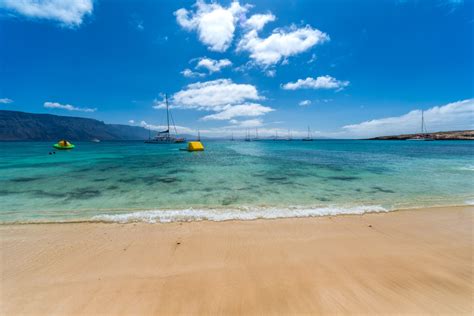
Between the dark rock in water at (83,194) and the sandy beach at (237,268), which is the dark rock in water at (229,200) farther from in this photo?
the dark rock in water at (83,194)

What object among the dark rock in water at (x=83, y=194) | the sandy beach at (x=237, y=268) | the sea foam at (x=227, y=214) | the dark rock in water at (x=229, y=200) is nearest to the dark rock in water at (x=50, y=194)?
the dark rock in water at (x=83, y=194)

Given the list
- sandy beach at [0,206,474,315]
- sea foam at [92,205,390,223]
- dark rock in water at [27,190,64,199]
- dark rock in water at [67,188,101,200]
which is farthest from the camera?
dark rock in water at [27,190,64,199]

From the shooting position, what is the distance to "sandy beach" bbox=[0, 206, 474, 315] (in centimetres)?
298

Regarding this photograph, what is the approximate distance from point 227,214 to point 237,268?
3142mm

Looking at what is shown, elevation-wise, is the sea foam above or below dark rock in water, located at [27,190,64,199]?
below

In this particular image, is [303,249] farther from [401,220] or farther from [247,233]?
[401,220]

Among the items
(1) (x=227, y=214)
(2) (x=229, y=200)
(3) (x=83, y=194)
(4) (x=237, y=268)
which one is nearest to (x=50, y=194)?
(3) (x=83, y=194)

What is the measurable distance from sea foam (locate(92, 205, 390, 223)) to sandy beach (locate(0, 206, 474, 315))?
53 centimetres

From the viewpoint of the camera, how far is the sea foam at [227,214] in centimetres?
653

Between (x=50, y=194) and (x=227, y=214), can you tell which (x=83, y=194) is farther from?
(x=227, y=214)

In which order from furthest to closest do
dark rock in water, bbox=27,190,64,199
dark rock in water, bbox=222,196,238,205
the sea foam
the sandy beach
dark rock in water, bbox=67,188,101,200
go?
1. dark rock in water, bbox=27,190,64,199
2. dark rock in water, bbox=67,188,101,200
3. dark rock in water, bbox=222,196,238,205
4. the sea foam
5. the sandy beach

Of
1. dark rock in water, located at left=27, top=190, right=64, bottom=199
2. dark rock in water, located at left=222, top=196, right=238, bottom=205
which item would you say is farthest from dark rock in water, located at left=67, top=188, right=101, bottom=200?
dark rock in water, located at left=222, top=196, right=238, bottom=205

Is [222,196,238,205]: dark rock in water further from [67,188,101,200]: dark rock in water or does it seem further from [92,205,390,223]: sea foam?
[67,188,101,200]: dark rock in water

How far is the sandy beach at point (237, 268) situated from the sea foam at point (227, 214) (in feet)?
1.75
